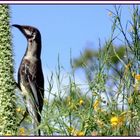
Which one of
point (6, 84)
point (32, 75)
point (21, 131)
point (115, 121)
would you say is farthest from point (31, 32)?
point (115, 121)

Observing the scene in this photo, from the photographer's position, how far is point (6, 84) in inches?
170

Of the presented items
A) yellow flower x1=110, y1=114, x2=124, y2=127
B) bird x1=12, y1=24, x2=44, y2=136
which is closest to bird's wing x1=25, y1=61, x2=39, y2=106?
bird x1=12, y1=24, x2=44, y2=136

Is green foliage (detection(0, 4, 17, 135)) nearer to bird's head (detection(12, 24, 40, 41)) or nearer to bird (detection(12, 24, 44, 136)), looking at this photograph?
bird (detection(12, 24, 44, 136))

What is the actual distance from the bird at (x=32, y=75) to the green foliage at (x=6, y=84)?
98mm

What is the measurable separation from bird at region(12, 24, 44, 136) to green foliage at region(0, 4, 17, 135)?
10 centimetres

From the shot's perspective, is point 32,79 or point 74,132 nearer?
point 74,132

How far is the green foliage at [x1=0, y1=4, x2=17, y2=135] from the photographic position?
431cm

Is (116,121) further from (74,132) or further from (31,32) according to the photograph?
(31,32)

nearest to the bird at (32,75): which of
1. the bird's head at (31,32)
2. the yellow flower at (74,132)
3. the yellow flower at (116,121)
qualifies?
the bird's head at (31,32)

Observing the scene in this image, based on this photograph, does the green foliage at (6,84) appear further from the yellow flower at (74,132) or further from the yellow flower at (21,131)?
the yellow flower at (74,132)

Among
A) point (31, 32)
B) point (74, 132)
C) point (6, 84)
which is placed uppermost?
point (31, 32)

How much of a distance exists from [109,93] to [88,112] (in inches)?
12.6

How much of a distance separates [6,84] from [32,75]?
0.23 m
